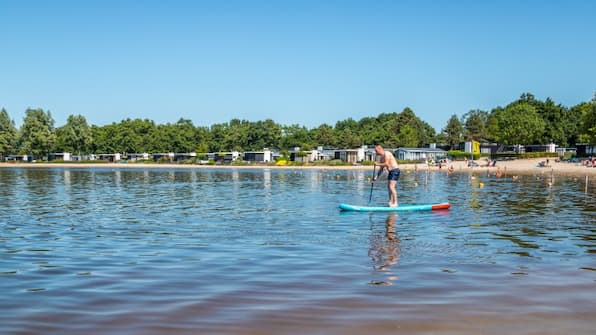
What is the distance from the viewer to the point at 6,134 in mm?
154125

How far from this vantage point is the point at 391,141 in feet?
444

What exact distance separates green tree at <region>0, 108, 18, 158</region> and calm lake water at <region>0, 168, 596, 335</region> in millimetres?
154845

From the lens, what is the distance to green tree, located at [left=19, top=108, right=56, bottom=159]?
151 metres

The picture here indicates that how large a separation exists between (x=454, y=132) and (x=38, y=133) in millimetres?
120170

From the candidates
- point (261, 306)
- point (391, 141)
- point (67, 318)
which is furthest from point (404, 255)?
point (391, 141)

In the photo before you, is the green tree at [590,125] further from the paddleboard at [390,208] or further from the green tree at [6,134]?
the green tree at [6,134]

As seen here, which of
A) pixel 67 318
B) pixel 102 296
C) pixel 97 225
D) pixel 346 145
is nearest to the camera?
pixel 67 318

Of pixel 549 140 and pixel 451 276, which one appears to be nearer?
pixel 451 276

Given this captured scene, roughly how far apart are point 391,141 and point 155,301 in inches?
5137

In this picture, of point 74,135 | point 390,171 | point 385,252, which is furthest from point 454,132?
point 385,252

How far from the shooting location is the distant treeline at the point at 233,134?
13238cm

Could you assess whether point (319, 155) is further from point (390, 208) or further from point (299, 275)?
point (299, 275)

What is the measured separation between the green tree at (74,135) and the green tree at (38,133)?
125 inches

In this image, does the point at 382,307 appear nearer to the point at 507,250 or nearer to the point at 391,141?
the point at 507,250
